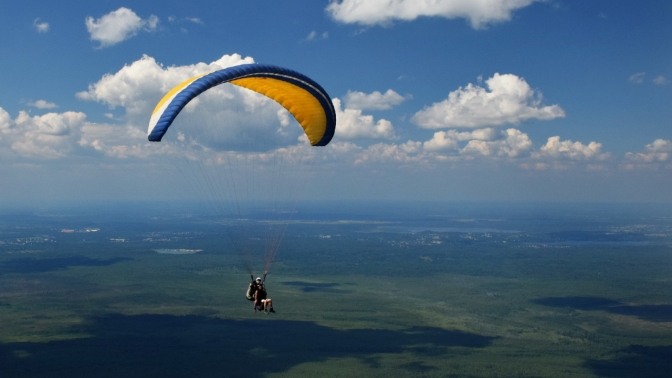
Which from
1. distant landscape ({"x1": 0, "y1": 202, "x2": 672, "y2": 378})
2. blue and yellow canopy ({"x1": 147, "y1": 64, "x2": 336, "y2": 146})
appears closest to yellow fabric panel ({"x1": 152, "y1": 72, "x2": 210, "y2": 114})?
blue and yellow canopy ({"x1": 147, "y1": 64, "x2": 336, "y2": 146})

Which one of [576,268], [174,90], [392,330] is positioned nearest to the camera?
[174,90]

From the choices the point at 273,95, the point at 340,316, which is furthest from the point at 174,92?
the point at 340,316

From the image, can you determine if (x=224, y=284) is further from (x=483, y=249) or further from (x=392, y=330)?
(x=483, y=249)

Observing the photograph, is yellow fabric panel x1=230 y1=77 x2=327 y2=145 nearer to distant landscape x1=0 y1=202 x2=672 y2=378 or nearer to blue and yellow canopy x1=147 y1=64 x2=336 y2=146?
blue and yellow canopy x1=147 y1=64 x2=336 y2=146

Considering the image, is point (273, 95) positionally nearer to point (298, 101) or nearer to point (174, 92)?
point (298, 101)

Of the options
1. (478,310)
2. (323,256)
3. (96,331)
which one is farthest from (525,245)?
(96,331)

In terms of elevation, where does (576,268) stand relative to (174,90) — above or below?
below

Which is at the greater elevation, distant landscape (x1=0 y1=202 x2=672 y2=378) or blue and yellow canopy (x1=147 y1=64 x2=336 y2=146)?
blue and yellow canopy (x1=147 y1=64 x2=336 y2=146)
